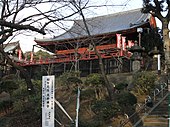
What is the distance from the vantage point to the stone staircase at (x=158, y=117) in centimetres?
1145

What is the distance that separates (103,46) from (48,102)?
25808 mm

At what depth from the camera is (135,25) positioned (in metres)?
31.0

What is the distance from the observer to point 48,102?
809cm

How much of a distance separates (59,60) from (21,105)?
1888cm

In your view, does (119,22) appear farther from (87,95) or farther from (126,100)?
(126,100)

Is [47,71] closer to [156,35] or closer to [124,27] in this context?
[124,27]

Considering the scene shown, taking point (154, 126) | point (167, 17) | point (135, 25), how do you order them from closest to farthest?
1. point (154, 126)
2. point (167, 17)
3. point (135, 25)

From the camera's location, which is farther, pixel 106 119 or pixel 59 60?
pixel 59 60

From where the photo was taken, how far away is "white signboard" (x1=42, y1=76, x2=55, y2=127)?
25.9ft

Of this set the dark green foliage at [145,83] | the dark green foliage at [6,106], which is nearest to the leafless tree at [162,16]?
the dark green foliage at [145,83]

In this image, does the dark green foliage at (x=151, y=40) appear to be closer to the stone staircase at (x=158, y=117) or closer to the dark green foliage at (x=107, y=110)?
the stone staircase at (x=158, y=117)

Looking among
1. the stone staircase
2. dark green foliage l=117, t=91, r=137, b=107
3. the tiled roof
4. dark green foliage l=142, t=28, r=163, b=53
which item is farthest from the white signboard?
the tiled roof

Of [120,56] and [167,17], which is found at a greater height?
[167,17]

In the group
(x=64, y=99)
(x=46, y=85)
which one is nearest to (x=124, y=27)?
(x=64, y=99)
